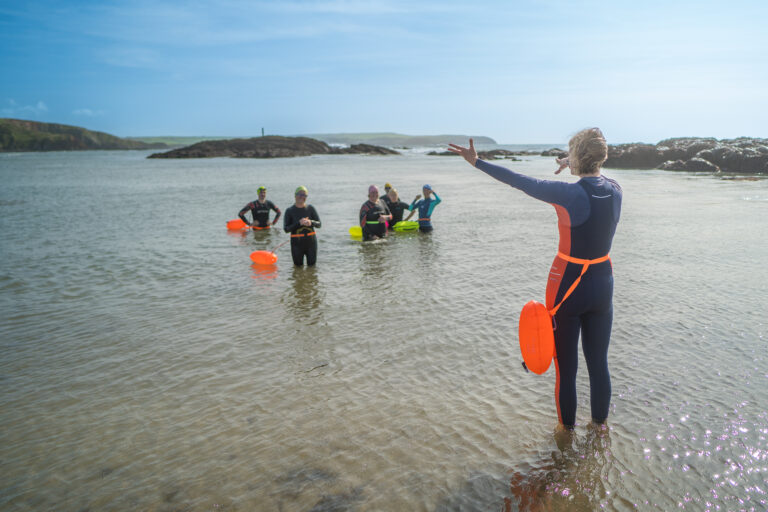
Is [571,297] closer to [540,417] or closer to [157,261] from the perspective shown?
[540,417]

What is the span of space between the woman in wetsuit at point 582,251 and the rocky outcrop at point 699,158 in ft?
144

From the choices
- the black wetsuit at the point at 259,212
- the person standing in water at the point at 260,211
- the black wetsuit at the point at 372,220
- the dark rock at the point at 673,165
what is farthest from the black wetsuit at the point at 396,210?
the dark rock at the point at 673,165

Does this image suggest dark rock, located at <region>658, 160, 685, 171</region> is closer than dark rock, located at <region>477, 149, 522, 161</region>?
Yes

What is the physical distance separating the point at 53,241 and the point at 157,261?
5.18 m

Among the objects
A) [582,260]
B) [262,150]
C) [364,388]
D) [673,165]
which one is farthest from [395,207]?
[262,150]

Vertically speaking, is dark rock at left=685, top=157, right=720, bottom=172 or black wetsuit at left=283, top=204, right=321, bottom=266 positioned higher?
dark rock at left=685, top=157, right=720, bottom=172

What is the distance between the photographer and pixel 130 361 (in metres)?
6.10

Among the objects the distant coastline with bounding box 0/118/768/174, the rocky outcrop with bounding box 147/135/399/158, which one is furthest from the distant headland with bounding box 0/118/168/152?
the rocky outcrop with bounding box 147/135/399/158

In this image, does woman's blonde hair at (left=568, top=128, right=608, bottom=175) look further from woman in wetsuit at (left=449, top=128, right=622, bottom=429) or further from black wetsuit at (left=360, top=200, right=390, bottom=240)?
black wetsuit at (left=360, top=200, right=390, bottom=240)

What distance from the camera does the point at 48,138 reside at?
159000 mm

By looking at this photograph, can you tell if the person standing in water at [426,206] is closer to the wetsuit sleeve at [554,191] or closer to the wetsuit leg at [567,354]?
the wetsuit leg at [567,354]

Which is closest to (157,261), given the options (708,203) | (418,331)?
(418,331)

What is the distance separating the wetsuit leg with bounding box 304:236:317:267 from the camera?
34.9 feet

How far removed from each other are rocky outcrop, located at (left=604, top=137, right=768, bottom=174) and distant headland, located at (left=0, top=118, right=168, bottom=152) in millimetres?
177523
